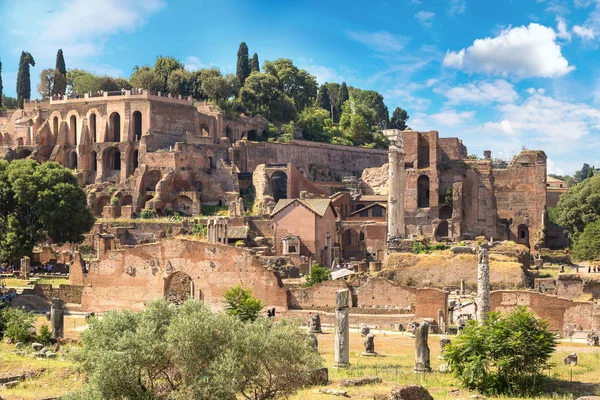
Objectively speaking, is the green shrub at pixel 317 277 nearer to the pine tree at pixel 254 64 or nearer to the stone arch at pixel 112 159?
the stone arch at pixel 112 159

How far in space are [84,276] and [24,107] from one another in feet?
141

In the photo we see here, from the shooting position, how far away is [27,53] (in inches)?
3376

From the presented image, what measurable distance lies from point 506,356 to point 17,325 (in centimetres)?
1661

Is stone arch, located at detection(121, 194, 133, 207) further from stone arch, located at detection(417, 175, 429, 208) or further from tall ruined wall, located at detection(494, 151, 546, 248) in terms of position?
tall ruined wall, located at detection(494, 151, 546, 248)

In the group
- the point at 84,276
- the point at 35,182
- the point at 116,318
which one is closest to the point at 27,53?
the point at 35,182

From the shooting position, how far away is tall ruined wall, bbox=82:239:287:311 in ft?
119

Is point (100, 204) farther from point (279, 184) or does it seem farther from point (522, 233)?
point (522, 233)

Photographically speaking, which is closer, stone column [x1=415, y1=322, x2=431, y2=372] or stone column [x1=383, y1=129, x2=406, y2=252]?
stone column [x1=415, y1=322, x2=431, y2=372]

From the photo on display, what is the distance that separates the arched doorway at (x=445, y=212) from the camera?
65.7 meters

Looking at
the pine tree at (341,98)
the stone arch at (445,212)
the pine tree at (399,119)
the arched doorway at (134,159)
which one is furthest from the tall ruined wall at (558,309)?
the pine tree at (399,119)

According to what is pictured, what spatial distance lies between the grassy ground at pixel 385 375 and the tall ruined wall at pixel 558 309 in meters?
3.15

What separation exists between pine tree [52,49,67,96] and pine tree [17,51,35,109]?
8.80ft

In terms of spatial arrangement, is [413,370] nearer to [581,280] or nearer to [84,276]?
[581,280]

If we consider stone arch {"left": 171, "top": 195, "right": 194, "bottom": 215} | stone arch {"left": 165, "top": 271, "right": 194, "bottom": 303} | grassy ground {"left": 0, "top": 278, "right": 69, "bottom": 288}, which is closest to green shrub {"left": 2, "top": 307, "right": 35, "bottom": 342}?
stone arch {"left": 165, "top": 271, "right": 194, "bottom": 303}
